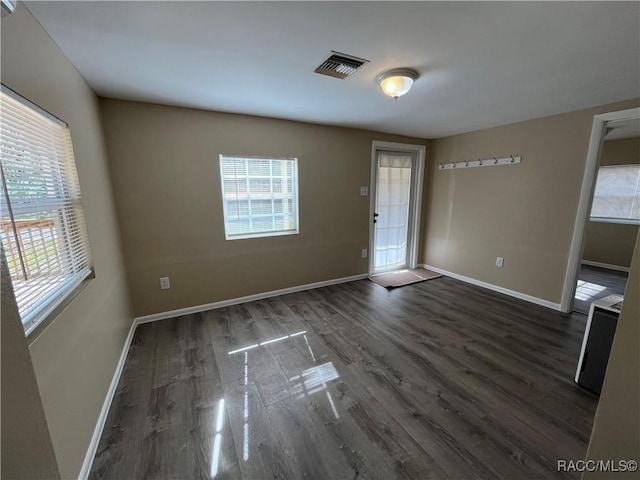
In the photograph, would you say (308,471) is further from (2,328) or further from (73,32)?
(73,32)

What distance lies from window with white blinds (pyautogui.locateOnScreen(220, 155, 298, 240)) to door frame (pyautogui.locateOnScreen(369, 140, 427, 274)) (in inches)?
49.8

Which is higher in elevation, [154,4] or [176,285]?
[154,4]

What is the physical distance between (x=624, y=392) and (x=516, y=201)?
119 inches

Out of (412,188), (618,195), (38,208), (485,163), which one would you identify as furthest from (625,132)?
(38,208)

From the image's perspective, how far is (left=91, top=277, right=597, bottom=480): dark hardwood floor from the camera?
4.35 feet

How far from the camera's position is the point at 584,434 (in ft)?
4.78

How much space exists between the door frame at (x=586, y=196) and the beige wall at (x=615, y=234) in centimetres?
220

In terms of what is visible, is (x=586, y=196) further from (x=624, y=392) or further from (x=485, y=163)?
(x=624, y=392)

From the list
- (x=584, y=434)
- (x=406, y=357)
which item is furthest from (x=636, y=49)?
(x=406, y=357)

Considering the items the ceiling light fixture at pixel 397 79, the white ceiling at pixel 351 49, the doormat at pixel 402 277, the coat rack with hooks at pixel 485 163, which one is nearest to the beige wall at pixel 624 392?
the white ceiling at pixel 351 49

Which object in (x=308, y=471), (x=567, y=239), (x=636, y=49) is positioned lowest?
(x=308, y=471)

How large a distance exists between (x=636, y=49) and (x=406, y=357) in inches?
99.2

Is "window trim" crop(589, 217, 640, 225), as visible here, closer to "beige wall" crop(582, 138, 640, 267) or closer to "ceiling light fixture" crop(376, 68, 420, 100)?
"beige wall" crop(582, 138, 640, 267)

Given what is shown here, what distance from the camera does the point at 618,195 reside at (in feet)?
14.5
